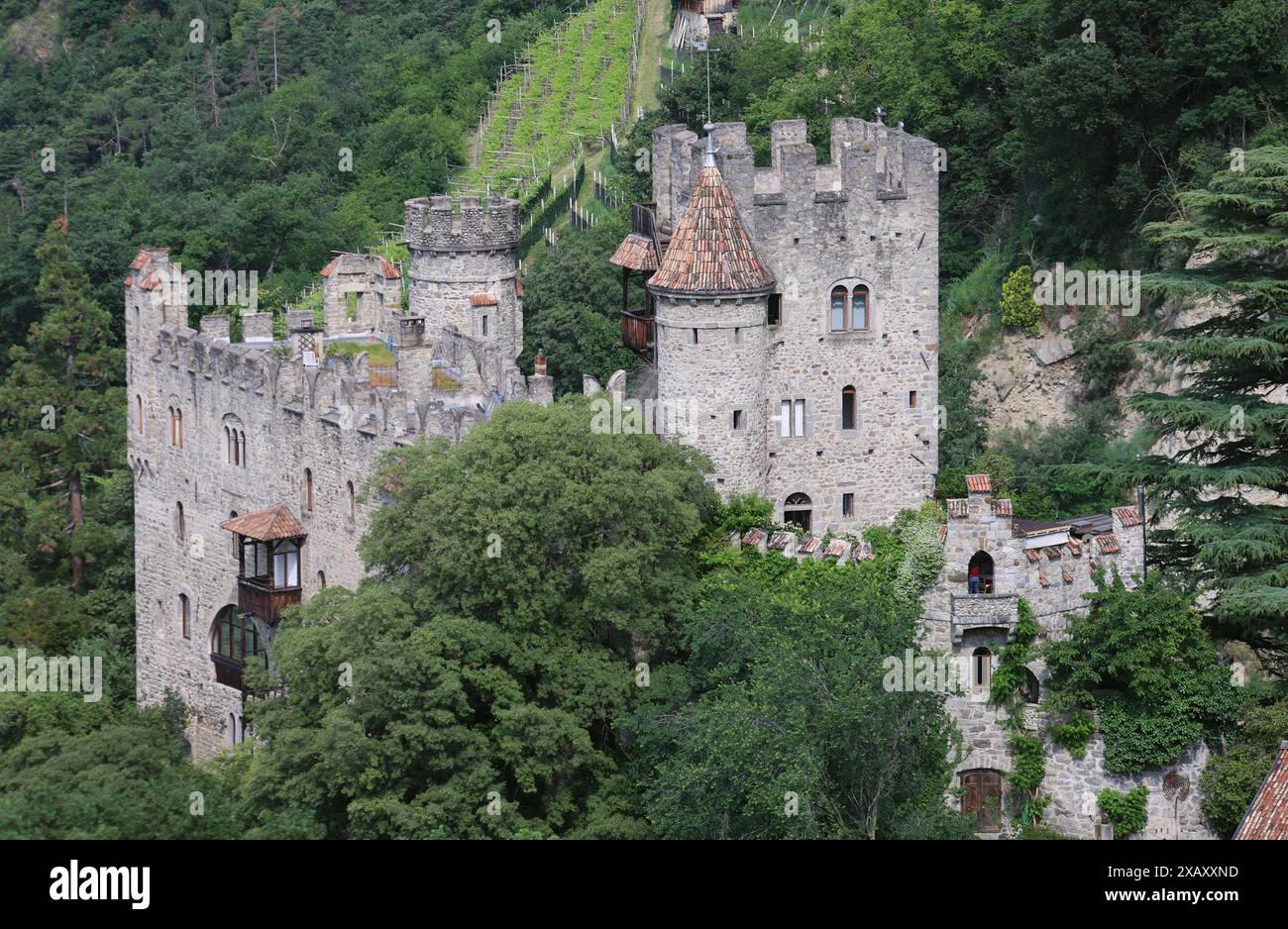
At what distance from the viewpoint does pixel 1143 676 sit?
5756cm

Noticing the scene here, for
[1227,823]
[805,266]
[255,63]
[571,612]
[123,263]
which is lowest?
[1227,823]

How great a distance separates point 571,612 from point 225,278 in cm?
4132

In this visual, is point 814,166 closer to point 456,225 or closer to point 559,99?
point 456,225

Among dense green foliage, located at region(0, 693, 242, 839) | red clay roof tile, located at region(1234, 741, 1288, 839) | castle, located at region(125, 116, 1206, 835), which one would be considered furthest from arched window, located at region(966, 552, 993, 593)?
dense green foliage, located at region(0, 693, 242, 839)

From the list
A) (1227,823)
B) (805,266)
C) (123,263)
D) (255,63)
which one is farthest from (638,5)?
(1227,823)

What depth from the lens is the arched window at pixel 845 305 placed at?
215 feet

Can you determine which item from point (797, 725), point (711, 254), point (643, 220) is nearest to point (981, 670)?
point (797, 725)

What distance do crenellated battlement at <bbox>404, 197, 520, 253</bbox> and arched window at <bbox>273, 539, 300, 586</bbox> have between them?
9.61m

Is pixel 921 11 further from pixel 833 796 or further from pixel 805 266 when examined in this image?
pixel 833 796

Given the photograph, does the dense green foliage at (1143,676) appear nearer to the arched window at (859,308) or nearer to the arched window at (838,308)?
the arched window at (859,308)

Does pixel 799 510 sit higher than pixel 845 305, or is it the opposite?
pixel 845 305

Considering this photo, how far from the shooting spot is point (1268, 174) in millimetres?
60469

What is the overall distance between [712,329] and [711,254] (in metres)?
1.73
